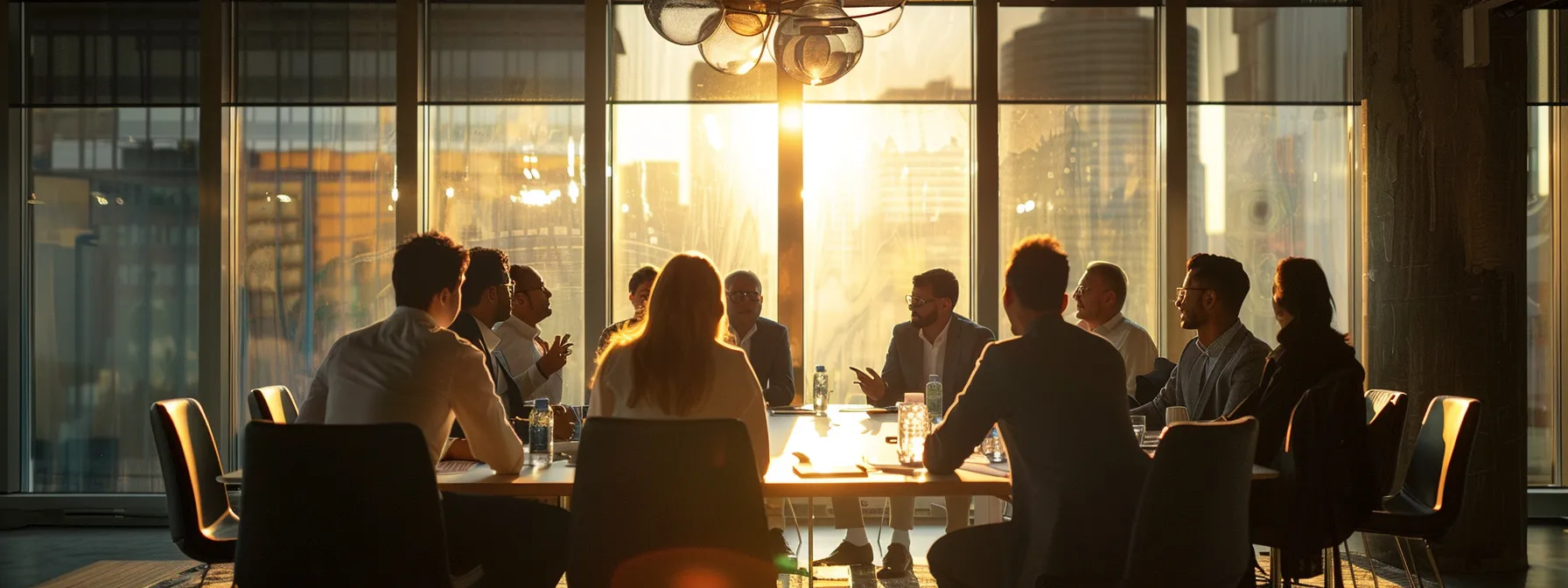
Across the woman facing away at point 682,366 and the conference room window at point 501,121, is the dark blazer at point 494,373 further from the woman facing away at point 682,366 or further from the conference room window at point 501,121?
the conference room window at point 501,121

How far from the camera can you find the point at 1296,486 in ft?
12.7

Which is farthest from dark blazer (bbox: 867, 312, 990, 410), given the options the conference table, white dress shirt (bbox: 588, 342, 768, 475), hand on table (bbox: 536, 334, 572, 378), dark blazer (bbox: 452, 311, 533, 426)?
white dress shirt (bbox: 588, 342, 768, 475)

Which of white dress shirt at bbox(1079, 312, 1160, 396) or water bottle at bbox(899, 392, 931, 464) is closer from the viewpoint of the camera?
water bottle at bbox(899, 392, 931, 464)

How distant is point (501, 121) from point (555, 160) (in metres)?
0.38

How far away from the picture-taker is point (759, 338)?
20.8 feet

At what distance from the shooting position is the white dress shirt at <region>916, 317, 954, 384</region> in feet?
20.1

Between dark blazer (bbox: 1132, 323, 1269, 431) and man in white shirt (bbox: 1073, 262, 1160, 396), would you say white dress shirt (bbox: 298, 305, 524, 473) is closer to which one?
dark blazer (bbox: 1132, 323, 1269, 431)

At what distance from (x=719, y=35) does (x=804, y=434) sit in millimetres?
1452

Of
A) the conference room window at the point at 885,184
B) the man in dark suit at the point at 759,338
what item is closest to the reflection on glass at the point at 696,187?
the conference room window at the point at 885,184

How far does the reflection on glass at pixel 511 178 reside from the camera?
7.32m

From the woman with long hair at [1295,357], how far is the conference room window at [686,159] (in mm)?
3680

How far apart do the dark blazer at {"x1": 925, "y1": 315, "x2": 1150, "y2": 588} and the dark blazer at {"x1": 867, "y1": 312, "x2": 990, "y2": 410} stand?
9.21 feet

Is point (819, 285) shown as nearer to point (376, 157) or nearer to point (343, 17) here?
point (376, 157)

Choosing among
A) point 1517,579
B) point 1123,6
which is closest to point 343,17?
point 1123,6
